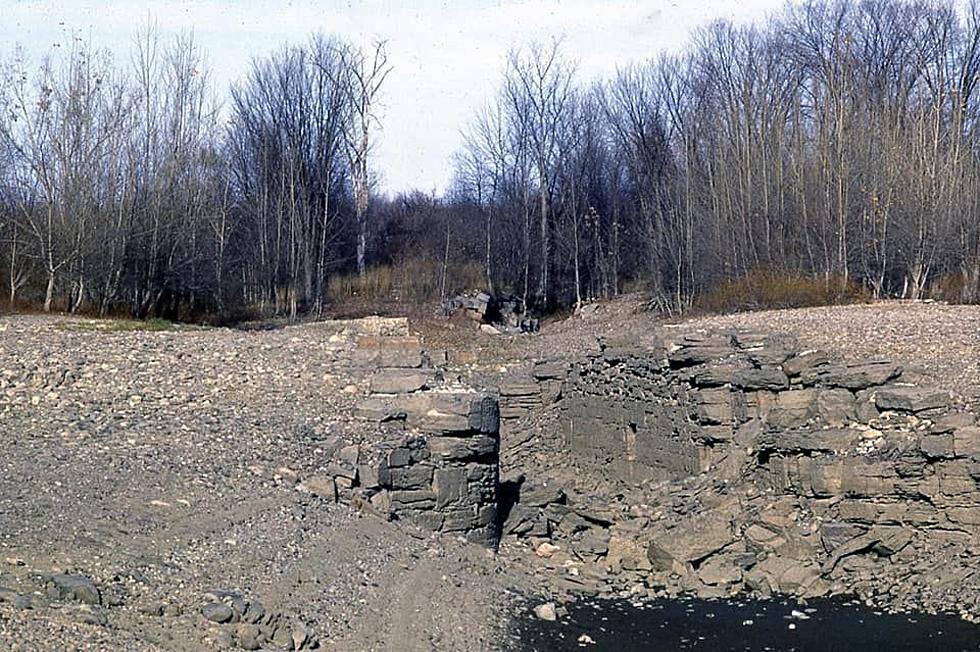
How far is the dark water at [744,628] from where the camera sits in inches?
346

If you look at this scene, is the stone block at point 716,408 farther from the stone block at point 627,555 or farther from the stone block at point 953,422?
the stone block at point 953,422

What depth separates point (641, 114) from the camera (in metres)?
41.6

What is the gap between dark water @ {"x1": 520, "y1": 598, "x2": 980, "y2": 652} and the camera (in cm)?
879

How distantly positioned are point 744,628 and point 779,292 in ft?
52.1

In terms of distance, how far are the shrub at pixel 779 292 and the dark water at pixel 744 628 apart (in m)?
14.2

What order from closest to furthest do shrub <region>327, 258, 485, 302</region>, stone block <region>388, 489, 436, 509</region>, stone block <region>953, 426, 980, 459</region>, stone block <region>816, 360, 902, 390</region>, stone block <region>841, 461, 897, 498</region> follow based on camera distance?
1. stone block <region>388, 489, 436, 509</region>
2. stone block <region>953, 426, 980, 459</region>
3. stone block <region>841, 461, 897, 498</region>
4. stone block <region>816, 360, 902, 390</region>
5. shrub <region>327, 258, 485, 302</region>

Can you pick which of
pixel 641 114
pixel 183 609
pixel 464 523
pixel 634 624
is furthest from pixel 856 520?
pixel 641 114

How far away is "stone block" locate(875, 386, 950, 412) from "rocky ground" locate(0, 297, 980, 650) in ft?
1.92

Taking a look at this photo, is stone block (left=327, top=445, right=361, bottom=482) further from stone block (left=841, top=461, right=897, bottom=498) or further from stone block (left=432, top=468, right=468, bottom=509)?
stone block (left=841, top=461, right=897, bottom=498)

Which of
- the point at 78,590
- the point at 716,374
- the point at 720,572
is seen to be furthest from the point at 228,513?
the point at 716,374

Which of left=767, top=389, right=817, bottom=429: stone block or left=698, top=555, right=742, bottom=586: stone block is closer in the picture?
left=698, top=555, right=742, bottom=586: stone block

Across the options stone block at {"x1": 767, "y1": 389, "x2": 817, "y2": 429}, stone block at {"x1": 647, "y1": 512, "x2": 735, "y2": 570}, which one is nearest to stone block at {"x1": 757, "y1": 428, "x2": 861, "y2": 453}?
stone block at {"x1": 767, "y1": 389, "x2": 817, "y2": 429}

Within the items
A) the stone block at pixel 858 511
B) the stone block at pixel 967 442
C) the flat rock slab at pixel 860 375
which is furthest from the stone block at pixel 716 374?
the stone block at pixel 967 442

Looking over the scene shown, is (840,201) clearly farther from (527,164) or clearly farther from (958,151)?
(527,164)
